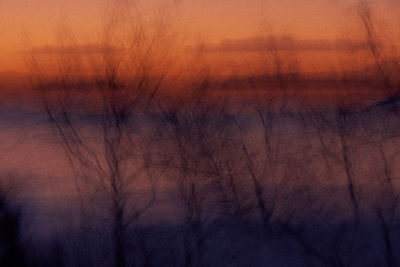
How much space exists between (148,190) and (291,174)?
204 centimetres

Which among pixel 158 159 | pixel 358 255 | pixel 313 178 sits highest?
pixel 158 159

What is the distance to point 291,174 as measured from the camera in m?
7.90

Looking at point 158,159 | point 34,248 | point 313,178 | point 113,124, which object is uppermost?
point 113,124

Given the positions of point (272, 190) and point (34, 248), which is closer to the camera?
point (34, 248)

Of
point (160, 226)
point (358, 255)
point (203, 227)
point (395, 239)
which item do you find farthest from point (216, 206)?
point (395, 239)

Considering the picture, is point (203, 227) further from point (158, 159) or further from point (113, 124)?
point (113, 124)

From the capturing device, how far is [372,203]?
7.68 m

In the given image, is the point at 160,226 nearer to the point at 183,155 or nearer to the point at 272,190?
Answer: the point at 183,155

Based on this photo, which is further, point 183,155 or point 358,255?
point 183,155

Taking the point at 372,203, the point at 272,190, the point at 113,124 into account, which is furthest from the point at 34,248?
the point at 372,203

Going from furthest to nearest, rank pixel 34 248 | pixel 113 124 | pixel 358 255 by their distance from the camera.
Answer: pixel 113 124 < pixel 358 255 < pixel 34 248

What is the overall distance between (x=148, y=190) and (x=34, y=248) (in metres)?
1.70

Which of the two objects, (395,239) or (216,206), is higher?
(216,206)

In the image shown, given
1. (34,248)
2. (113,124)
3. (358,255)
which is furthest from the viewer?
(113,124)
